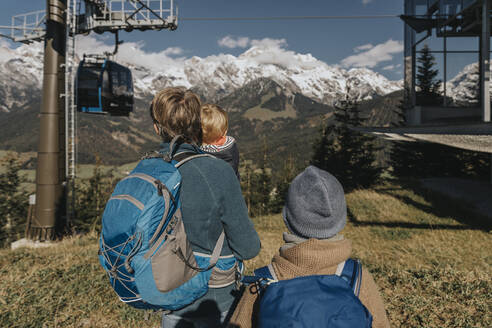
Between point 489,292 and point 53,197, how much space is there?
11.9 m

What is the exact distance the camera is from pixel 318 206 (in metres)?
1.80

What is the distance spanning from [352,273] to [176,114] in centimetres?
138

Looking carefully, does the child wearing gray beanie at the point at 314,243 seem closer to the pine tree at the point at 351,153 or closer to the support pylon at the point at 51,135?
the support pylon at the point at 51,135

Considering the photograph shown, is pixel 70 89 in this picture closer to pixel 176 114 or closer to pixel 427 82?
pixel 176 114

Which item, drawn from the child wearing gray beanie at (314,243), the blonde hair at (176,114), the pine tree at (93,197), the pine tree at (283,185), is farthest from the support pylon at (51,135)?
the pine tree at (283,185)

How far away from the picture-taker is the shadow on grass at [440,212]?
854 centimetres

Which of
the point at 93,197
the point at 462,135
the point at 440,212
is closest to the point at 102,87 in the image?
the point at 462,135

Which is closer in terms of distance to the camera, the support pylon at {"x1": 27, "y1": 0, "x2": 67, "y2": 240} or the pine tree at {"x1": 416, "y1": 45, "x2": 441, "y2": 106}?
the support pylon at {"x1": 27, "y1": 0, "x2": 67, "y2": 240}

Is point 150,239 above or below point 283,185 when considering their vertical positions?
above

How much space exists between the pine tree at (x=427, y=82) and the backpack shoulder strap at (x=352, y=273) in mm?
14845

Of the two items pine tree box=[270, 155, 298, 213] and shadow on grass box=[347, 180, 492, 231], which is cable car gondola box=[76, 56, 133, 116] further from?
pine tree box=[270, 155, 298, 213]

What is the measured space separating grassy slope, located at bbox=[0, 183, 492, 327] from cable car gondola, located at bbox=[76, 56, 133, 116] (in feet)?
15.9

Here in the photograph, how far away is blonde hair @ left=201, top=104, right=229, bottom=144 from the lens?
2914mm

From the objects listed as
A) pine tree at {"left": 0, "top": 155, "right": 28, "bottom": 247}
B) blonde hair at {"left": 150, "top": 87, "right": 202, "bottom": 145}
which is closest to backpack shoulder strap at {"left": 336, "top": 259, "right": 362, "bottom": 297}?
blonde hair at {"left": 150, "top": 87, "right": 202, "bottom": 145}
